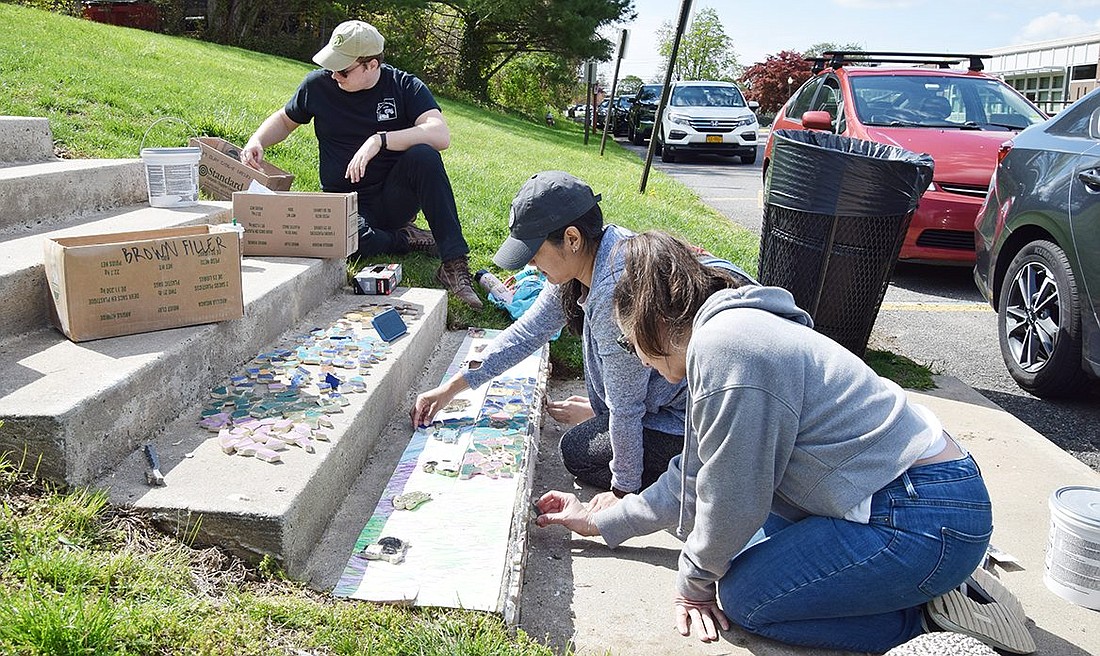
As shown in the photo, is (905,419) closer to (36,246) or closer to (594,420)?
(594,420)

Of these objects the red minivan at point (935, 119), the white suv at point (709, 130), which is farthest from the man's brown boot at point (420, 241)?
the white suv at point (709, 130)

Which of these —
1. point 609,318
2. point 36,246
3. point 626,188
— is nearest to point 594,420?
point 609,318

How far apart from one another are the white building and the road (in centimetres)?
2115

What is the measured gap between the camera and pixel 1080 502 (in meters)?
2.92

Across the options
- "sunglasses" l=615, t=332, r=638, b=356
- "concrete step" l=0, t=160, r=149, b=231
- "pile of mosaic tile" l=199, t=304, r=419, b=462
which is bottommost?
"pile of mosaic tile" l=199, t=304, r=419, b=462

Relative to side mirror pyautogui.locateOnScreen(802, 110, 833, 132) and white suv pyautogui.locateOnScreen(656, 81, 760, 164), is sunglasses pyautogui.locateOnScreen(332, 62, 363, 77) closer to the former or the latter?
side mirror pyautogui.locateOnScreen(802, 110, 833, 132)

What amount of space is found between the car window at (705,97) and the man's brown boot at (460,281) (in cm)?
1515

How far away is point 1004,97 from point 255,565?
318 inches

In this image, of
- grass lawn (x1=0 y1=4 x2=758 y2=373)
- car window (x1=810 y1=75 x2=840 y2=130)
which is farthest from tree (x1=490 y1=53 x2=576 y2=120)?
car window (x1=810 y1=75 x2=840 y2=130)

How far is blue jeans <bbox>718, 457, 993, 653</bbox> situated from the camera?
2.37 metres

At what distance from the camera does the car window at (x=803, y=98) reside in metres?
9.42

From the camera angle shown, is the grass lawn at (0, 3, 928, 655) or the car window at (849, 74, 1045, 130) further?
the car window at (849, 74, 1045, 130)

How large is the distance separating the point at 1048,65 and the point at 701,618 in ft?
104

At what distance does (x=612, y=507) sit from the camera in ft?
Result: 9.38
